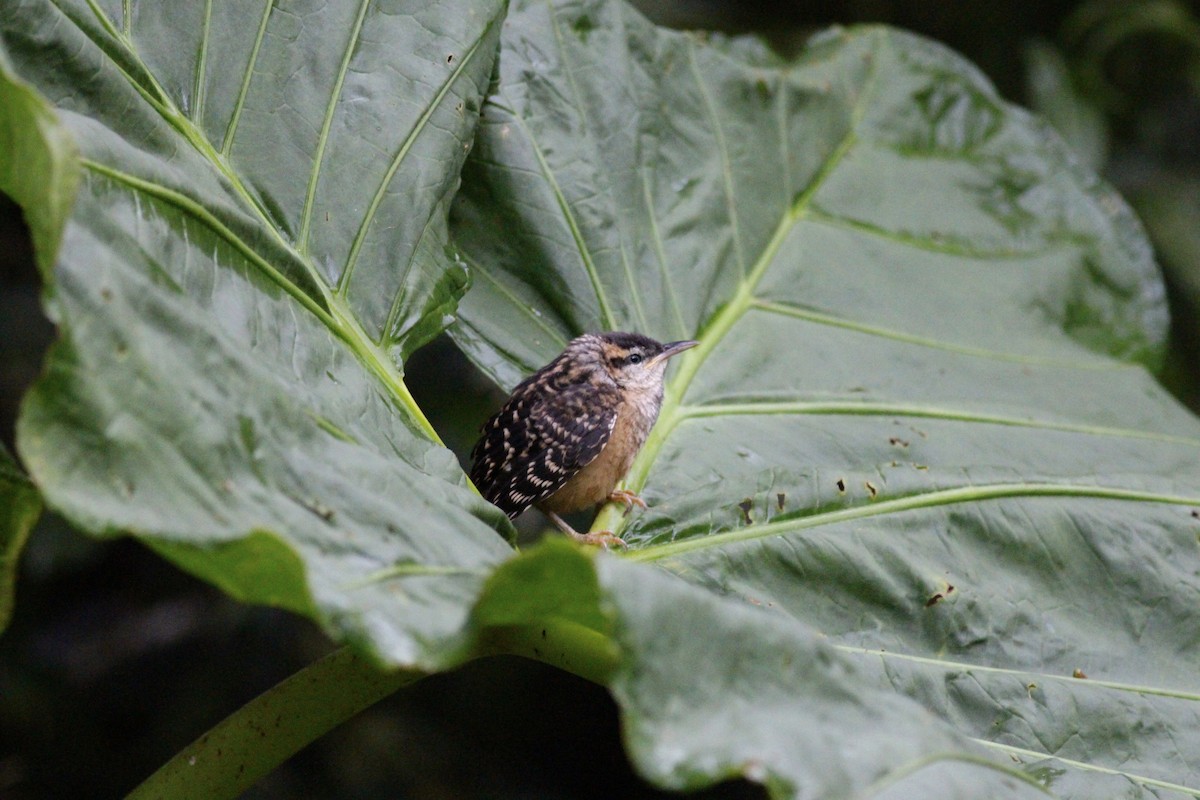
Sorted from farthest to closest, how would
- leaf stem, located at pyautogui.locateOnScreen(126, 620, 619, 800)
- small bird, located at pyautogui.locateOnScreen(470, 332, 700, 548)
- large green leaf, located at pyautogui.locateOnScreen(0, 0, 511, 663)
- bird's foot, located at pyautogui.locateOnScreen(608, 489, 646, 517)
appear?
small bird, located at pyautogui.locateOnScreen(470, 332, 700, 548)
bird's foot, located at pyautogui.locateOnScreen(608, 489, 646, 517)
leaf stem, located at pyautogui.locateOnScreen(126, 620, 619, 800)
large green leaf, located at pyautogui.locateOnScreen(0, 0, 511, 663)

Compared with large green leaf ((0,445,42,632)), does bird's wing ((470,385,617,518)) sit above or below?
below

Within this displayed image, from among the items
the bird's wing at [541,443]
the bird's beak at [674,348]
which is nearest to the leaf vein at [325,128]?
the bird's beak at [674,348]

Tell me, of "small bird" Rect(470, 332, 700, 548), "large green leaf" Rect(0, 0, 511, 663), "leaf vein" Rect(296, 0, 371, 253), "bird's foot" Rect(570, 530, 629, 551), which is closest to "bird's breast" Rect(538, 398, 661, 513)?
Result: "small bird" Rect(470, 332, 700, 548)

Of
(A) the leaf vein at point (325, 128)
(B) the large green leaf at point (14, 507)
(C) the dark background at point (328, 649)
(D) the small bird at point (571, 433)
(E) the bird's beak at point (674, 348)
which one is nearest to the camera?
(B) the large green leaf at point (14, 507)

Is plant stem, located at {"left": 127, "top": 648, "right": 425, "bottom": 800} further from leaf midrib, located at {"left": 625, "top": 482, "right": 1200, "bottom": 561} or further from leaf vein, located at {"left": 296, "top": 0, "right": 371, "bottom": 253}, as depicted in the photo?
leaf vein, located at {"left": 296, "top": 0, "right": 371, "bottom": 253}

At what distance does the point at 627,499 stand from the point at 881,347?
917 mm

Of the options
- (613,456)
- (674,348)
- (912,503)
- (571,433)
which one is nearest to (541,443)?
(571,433)

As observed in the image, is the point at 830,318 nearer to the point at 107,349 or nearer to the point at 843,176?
the point at 843,176

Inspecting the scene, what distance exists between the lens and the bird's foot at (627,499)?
215 cm

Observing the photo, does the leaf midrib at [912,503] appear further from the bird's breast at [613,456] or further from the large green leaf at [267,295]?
the bird's breast at [613,456]

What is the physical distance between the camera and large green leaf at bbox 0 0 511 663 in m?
1.12

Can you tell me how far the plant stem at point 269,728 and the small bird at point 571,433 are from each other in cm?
119

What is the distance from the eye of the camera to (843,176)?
304cm

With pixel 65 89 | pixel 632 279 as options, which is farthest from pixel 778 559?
pixel 65 89
